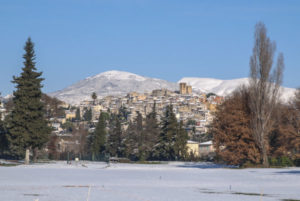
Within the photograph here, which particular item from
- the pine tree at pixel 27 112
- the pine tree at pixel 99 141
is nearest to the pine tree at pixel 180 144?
the pine tree at pixel 99 141

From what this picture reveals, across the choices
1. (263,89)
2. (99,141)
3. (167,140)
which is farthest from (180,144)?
(263,89)

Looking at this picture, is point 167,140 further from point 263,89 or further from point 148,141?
point 263,89

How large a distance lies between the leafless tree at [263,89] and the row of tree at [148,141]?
30.7 meters

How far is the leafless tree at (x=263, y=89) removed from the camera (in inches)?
2151

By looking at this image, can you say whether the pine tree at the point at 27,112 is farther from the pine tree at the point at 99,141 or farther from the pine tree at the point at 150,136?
the pine tree at the point at 99,141

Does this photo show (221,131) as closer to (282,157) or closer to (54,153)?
(282,157)

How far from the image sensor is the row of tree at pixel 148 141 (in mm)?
85562

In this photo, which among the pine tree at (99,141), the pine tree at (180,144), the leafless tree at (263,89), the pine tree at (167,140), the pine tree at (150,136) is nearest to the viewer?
the leafless tree at (263,89)

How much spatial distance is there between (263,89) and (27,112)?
25.5 m

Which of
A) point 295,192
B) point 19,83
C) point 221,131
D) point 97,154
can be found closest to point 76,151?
point 97,154

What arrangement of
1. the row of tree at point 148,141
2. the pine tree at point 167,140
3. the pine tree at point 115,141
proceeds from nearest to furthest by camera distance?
the pine tree at point 167,140, the row of tree at point 148,141, the pine tree at point 115,141

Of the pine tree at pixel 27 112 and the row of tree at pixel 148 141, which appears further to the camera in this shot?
the row of tree at pixel 148 141

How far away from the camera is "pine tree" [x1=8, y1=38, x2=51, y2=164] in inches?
2285

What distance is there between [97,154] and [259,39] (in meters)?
47.8
